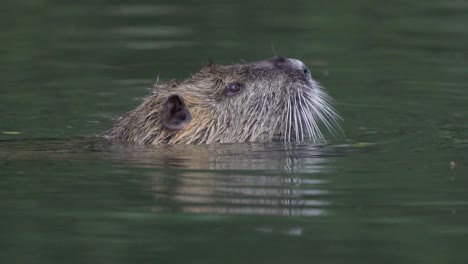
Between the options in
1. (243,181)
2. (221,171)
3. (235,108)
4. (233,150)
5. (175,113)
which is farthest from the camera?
(235,108)

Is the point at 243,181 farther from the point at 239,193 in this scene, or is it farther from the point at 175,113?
the point at 175,113

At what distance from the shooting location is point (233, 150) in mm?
8273

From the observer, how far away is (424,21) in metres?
13.0

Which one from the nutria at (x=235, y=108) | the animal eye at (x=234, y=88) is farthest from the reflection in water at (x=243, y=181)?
the animal eye at (x=234, y=88)

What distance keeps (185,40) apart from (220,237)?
6176 millimetres

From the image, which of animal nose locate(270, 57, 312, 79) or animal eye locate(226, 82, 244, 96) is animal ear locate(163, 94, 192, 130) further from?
animal nose locate(270, 57, 312, 79)

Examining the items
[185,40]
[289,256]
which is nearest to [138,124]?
[289,256]

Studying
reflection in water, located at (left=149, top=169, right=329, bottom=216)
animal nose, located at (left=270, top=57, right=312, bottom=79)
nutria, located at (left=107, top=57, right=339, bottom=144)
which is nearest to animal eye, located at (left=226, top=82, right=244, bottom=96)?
nutria, located at (left=107, top=57, right=339, bottom=144)

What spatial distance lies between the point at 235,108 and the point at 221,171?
1.02m

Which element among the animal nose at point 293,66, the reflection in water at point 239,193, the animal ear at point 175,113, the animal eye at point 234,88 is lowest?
the reflection in water at point 239,193

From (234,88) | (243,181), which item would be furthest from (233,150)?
(243,181)

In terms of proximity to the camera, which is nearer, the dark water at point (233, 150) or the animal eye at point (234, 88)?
the dark water at point (233, 150)

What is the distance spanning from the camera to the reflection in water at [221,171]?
6809 mm

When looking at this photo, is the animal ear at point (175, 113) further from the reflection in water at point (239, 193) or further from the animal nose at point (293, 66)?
the reflection in water at point (239, 193)
